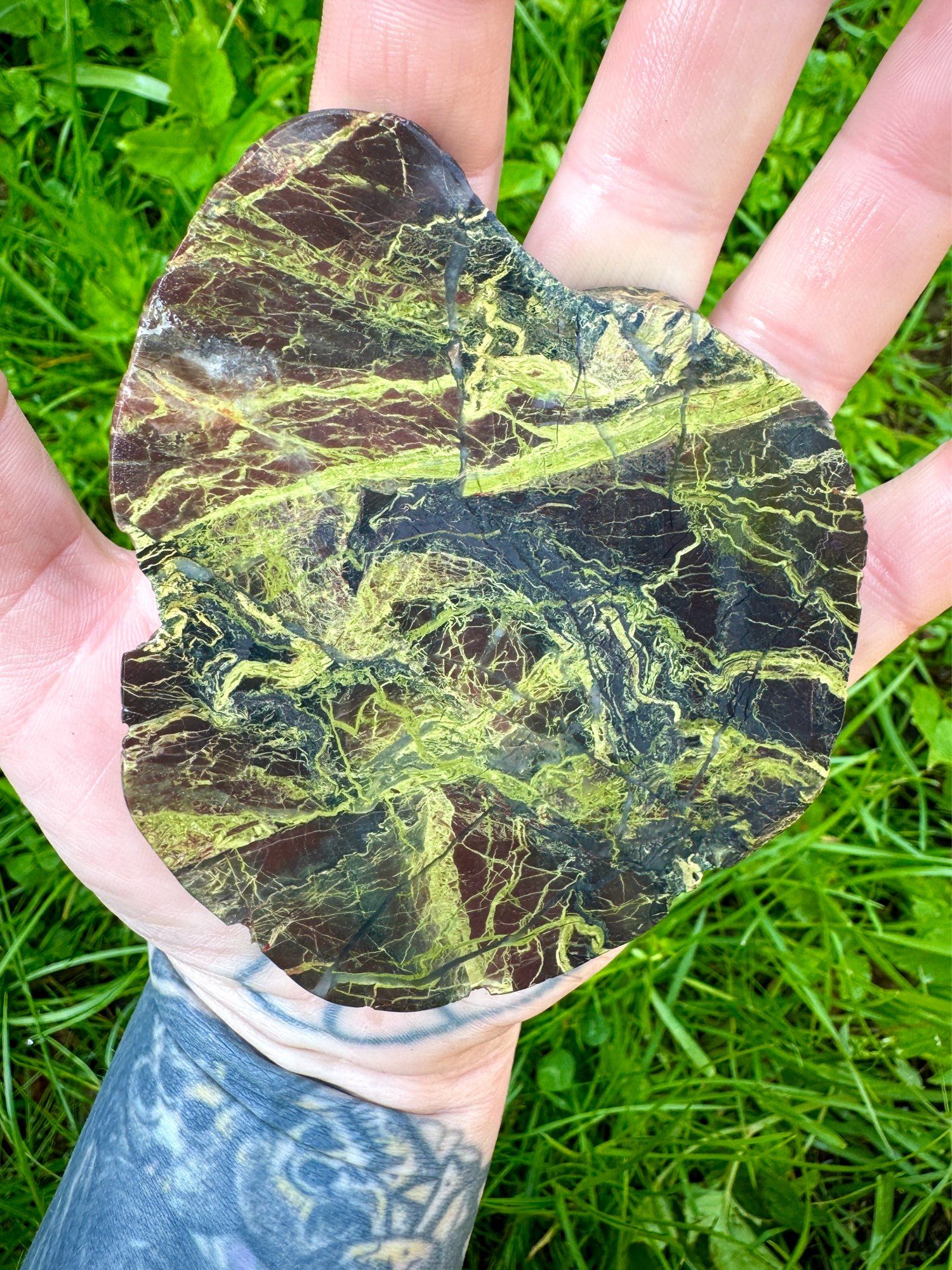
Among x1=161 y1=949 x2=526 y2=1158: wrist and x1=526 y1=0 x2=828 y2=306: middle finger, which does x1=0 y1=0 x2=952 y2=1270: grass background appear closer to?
x1=161 y1=949 x2=526 y2=1158: wrist

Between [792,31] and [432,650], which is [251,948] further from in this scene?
[792,31]

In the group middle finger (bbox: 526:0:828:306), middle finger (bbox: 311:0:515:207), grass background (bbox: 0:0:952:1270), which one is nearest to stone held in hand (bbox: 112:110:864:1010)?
middle finger (bbox: 311:0:515:207)

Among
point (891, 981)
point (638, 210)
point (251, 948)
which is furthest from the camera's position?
point (891, 981)

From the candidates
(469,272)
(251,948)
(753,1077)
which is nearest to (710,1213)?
(753,1077)

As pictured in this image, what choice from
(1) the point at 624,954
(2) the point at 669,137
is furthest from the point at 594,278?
(1) the point at 624,954

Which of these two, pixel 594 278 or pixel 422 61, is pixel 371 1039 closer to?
pixel 594 278

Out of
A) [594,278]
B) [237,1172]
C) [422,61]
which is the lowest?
[237,1172]
